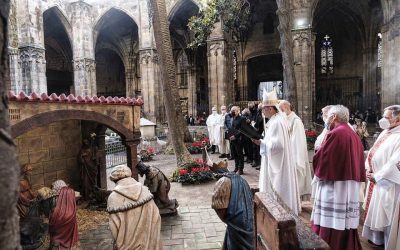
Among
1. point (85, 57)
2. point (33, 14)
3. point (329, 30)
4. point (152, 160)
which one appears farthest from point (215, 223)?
point (329, 30)

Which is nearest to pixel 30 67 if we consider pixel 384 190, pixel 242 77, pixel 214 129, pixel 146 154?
pixel 146 154

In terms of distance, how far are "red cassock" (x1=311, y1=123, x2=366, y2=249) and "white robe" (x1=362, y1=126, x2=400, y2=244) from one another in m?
0.44

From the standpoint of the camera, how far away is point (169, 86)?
33.8ft

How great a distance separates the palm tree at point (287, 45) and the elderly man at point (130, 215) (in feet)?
29.3

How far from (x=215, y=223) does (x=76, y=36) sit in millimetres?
19535

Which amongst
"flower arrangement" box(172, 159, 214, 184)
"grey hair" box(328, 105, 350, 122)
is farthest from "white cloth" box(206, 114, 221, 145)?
"grey hair" box(328, 105, 350, 122)

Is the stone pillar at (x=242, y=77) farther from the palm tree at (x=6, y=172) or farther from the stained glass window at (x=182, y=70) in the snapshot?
the palm tree at (x=6, y=172)

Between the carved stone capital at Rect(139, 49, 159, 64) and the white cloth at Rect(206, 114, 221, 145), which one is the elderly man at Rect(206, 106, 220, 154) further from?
the carved stone capital at Rect(139, 49, 159, 64)

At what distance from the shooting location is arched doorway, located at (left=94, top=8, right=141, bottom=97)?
25.5 metres

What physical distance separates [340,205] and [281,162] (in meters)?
1.35

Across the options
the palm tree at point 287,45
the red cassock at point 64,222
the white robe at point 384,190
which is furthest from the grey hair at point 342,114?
the palm tree at point 287,45

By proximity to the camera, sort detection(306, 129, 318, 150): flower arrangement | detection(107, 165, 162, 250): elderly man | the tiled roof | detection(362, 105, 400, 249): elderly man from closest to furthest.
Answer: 1. detection(107, 165, 162, 250): elderly man
2. detection(362, 105, 400, 249): elderly man
3. the tiled roof
4. detection(306, 129, 318, 150): flower arrangement

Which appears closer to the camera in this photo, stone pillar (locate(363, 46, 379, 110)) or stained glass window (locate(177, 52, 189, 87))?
stone pillar (locate(363, 46, 379, 110))

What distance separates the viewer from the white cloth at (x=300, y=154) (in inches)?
225
